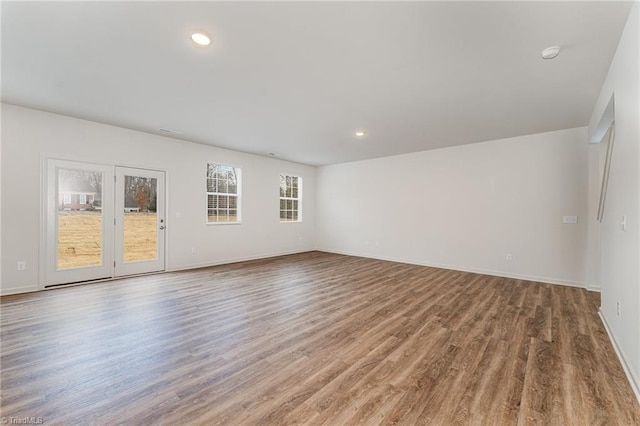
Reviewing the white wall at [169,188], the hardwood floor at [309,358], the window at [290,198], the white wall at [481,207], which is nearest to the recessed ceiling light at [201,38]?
the hardwood floor at [309,358]

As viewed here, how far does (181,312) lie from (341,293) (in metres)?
2.16

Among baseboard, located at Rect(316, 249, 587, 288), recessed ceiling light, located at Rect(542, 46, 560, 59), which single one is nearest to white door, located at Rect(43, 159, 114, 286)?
baseboard, located at Rect(316, 249, 587, 288)

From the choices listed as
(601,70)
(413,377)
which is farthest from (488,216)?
(413,377)

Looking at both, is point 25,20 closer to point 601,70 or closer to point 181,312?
point 181,312

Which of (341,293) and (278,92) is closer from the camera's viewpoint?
(278,92)

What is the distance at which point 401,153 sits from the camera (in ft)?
21.5

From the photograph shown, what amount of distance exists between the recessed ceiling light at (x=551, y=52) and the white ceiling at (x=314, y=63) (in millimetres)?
53

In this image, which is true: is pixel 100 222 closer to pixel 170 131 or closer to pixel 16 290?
pixel 16 290

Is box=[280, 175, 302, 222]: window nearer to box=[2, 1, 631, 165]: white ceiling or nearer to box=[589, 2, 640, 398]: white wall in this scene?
box=[2, 1, 631, 165]: white ceiling

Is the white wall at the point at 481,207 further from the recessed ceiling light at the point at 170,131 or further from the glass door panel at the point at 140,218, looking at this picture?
the glass door panel at the point at 140,218

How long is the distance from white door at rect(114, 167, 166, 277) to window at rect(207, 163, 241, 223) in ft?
3.33

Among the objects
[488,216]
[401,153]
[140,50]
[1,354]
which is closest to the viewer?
[1,354]

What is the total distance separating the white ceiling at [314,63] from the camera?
78.2 inches

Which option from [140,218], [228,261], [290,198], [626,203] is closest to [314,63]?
[626,203]
